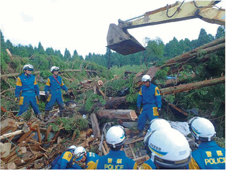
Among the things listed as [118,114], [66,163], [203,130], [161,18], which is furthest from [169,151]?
[161,18]

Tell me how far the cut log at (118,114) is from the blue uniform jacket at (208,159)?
279cm

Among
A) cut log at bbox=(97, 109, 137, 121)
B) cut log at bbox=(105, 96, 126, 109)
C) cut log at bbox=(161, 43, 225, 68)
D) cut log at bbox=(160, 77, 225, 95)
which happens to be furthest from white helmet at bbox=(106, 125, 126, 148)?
cut log at bbox=(161, 43, 225, 68)

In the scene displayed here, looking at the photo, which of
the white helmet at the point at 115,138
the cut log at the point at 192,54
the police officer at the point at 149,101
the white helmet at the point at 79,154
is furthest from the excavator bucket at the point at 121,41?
the white helmet at the point at 115,138

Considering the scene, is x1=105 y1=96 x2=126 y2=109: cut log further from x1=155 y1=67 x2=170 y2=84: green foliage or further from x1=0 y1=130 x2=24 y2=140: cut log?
x1=0 y1=130 x2=24 y2=140: cut log

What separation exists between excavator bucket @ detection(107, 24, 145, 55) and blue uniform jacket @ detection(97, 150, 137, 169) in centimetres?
421

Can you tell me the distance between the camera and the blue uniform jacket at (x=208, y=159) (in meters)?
1.92

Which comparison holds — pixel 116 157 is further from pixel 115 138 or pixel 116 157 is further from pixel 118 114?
pixel 118 114

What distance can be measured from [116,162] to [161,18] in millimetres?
4821

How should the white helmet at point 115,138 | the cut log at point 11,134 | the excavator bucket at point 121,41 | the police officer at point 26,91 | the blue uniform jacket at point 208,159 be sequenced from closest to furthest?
the blue uniform jacket at point 208,159 → the white helmet at point 115,138 → the cut log at point 11,134 → the police officer at point 26,91 → the excavator bucket at point 121,41

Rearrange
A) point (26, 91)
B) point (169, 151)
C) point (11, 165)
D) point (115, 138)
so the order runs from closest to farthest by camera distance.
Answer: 1. point (169, 151)
2. point (115, 138)
3. point (11, 165)
4. point (26, 91)

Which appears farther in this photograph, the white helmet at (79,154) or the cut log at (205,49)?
the cut log at (205,49)

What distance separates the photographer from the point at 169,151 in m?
1.61

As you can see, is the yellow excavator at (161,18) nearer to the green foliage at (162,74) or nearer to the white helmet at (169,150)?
the green foliage at (162,74)

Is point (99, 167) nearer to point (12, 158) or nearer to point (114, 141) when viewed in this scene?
point (114, 141)
